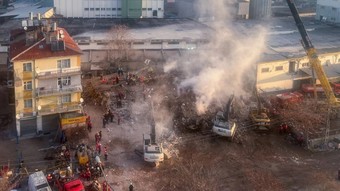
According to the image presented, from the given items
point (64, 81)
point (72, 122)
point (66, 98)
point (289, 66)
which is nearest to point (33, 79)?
point (64, 81)

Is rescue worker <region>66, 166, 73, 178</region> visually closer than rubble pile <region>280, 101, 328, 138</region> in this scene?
Yes

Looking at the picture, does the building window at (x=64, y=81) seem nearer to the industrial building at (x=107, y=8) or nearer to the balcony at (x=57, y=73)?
the balcony at (x=57, y=73)

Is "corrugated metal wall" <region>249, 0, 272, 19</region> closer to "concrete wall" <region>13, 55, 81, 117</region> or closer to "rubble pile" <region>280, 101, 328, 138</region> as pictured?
"rubble pile" <region>280, 101, 328, 138</region>

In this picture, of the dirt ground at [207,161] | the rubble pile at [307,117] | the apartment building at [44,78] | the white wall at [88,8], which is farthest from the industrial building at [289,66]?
the white wall at [88,8]

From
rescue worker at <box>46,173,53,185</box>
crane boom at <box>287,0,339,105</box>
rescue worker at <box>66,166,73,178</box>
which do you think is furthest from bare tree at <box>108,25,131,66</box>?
rescue worker at <box>46,173,53,185</box>

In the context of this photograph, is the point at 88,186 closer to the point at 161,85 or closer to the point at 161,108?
the point at 161,108

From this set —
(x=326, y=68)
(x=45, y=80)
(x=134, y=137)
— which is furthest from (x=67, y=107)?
(x=326, y=68)

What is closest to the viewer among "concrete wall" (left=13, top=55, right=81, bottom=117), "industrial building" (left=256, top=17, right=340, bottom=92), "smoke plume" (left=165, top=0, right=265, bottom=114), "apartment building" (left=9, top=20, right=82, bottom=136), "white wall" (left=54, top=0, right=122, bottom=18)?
"concrete wall" (left=13, top=55, right=81, bottom=117)
